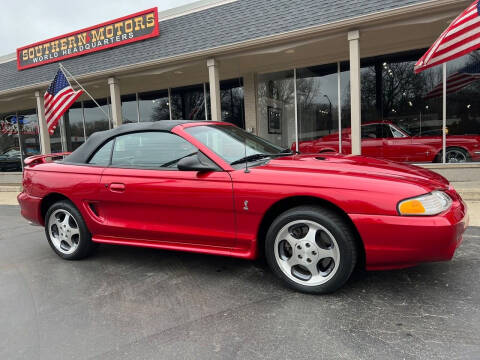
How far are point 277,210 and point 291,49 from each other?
251 inches

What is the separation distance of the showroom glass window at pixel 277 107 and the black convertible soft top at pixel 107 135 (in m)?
7.62

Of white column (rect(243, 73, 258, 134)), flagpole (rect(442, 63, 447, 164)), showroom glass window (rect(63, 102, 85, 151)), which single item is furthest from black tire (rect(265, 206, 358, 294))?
showroom glass window (rect(63, 102, 85, 151))

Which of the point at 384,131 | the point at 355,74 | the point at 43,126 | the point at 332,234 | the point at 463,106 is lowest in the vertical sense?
the point at 332,234

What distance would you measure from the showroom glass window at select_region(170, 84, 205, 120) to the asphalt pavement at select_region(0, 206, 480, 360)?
950 cm

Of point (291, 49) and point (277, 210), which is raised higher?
point (291, 49)

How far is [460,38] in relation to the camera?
513 centimetres

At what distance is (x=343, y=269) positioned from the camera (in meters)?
2.60

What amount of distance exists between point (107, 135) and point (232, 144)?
1.48 metres

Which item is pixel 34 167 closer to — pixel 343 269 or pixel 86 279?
pixel 86 279

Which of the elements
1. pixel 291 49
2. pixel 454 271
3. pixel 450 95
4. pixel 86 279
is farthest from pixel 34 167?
pixel 450 95

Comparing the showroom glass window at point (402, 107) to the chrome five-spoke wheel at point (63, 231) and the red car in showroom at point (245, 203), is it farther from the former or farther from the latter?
the chrome five-spoke wheel at point (63, 231)

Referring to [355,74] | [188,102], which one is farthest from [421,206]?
[188,102]

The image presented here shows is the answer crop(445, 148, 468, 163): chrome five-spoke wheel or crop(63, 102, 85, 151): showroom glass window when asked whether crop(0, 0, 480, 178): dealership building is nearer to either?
crop(445, 148, 468, 163): chrome five-spoke wheel

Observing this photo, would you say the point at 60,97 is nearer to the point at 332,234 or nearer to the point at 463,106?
the point at 332,234
